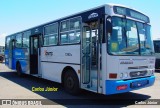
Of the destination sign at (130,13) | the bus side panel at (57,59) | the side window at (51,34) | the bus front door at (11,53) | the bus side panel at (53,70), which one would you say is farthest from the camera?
the bus front door at (11,53)

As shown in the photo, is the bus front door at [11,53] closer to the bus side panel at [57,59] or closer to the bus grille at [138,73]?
the bus side panel at [57,59]

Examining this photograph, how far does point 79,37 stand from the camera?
8.79 metres

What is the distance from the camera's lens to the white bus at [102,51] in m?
7.40

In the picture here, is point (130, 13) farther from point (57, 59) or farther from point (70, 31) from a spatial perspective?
point (57, 59)

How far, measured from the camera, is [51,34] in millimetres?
11023

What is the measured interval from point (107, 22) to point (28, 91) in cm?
488

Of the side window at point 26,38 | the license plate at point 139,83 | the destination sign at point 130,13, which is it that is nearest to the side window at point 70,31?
the destination sign at point 130,13

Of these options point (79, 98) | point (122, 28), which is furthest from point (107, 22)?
point (79, 98)

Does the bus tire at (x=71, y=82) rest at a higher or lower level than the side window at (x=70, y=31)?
lower

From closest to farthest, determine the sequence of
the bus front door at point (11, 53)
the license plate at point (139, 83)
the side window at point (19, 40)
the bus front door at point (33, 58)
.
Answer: the license plate at point (139, 83) < the bus front door at point (33, 58) < the side window at point (19, 40) < the bus front door at point (11, 53)

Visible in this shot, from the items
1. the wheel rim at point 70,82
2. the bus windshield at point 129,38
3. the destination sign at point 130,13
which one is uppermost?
the destination sign at point 130,13

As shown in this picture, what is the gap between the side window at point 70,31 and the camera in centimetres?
892

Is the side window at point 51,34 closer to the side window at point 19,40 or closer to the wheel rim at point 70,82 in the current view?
the wheel rim at point 70,82

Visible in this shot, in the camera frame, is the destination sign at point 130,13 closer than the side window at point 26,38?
Yes
